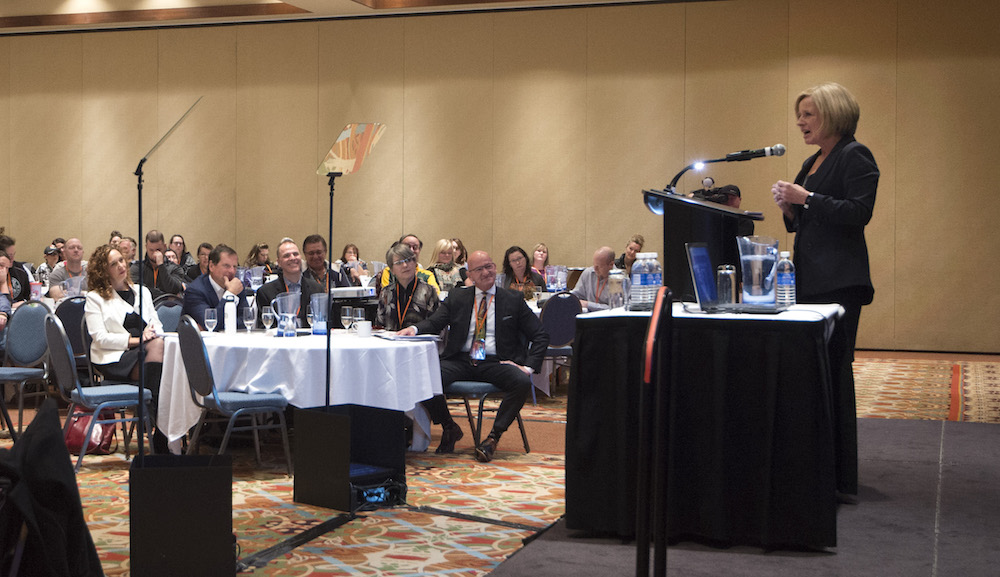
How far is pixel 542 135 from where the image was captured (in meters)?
13.4

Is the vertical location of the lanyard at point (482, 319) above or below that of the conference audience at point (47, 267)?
below

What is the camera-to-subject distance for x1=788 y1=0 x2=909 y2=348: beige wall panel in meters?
12.1

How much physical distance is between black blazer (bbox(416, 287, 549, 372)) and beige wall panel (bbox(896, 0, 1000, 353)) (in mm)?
7477

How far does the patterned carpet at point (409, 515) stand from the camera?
146 inches

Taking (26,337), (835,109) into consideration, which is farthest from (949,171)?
(26,337)

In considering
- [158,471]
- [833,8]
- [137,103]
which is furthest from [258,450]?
[137,103]

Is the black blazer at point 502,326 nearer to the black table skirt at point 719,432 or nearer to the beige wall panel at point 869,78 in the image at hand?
the black table skirt at point 719,432

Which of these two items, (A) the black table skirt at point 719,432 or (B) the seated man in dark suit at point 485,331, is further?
(B) the seated man in dark suit at point 485,331

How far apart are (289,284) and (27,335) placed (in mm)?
1715

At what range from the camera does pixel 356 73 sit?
45.9ft

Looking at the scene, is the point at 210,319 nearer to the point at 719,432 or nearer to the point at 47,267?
the point at 719,432

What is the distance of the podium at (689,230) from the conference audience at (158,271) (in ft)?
25.8

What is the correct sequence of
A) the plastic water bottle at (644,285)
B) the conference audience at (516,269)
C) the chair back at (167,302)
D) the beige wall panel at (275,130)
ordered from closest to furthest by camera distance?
1. the plastic water bottle at (644,285)
2. the chair back at (167,302)
3. the conference audience at (516,269)
4. the beige wall panel at (275,130)

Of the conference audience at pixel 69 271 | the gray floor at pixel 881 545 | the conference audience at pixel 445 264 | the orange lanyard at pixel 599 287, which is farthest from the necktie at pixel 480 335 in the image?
the conference audience at pixel 69 271
